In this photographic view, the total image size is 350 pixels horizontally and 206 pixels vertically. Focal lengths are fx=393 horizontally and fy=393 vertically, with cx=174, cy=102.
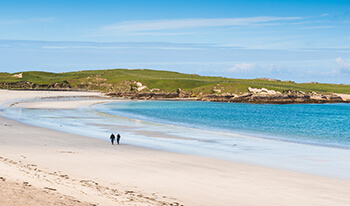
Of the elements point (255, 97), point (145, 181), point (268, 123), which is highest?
point (255, 97)

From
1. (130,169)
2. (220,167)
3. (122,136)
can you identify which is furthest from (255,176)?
(122,136)

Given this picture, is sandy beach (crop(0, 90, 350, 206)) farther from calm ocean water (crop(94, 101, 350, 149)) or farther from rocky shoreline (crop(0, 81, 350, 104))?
rocky shoreline (crop(0, 81, 350, 104))

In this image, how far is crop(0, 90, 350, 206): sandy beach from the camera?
14.8 meters

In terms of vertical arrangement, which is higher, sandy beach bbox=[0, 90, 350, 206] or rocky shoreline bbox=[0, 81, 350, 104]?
rocky shoreline bbox=[0, 81, 350, 104]

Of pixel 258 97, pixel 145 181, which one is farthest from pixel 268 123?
pixel 258 97

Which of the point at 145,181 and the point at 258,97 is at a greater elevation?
the point at 258,97

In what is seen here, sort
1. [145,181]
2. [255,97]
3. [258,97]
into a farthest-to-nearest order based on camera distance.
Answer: [255,97] → [258,97] → [145,181]

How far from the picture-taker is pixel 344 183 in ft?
62.3

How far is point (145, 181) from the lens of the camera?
18.2m

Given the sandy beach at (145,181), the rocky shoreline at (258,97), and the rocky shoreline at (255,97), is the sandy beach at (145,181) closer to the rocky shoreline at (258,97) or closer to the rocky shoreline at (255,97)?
the rocky shoreline at (255,97)

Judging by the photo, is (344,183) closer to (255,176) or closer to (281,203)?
(255,176)

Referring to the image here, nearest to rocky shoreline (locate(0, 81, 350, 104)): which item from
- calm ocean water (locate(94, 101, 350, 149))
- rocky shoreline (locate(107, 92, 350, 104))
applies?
rocky shoreline (locate(107, 92, 350, 104))

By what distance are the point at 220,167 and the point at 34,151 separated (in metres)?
12.4

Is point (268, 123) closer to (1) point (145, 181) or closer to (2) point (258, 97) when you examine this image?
(1) point (145, 181)
